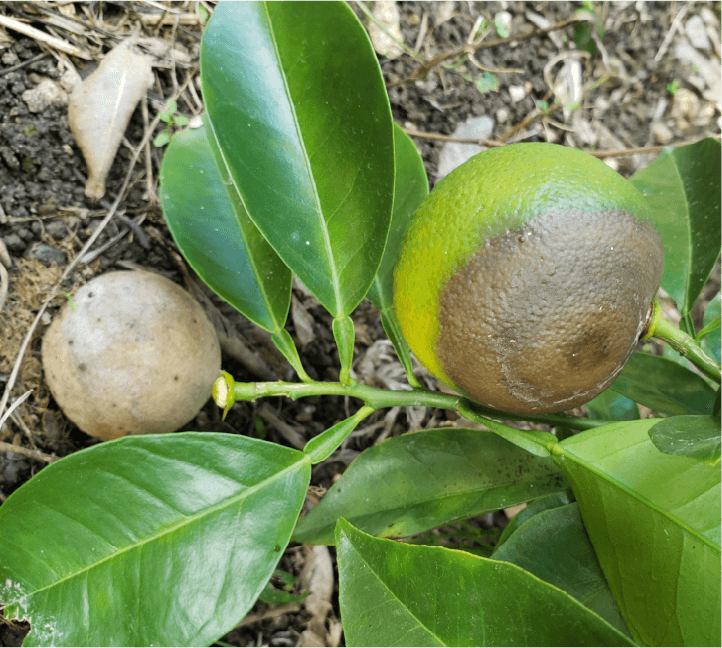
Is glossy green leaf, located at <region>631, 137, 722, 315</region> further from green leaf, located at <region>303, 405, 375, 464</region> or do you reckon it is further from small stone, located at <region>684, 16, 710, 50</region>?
small stone, located at <region>684, 16, 710, 50</region>

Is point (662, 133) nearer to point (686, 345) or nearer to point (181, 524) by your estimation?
point (686, 345)

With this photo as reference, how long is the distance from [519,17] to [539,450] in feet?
6.14

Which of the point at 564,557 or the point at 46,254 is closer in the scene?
the point at 564,557

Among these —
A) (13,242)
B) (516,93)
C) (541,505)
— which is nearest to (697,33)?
(516,93)

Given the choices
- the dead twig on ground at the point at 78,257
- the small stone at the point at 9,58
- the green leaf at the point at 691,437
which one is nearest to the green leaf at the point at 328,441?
the green leaf at the point at 691,437

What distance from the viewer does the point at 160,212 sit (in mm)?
1498

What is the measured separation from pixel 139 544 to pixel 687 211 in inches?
52.2

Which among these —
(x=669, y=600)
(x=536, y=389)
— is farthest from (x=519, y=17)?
(x=669, y=600)

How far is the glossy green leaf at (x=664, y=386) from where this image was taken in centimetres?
116

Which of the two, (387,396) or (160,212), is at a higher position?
(160,212)

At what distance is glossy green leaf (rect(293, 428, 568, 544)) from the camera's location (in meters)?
1.18

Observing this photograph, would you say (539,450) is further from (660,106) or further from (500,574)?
(660,106)

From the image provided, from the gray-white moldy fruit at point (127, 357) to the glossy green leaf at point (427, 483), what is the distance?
0.42 meters

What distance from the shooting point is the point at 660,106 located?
7.73ft
